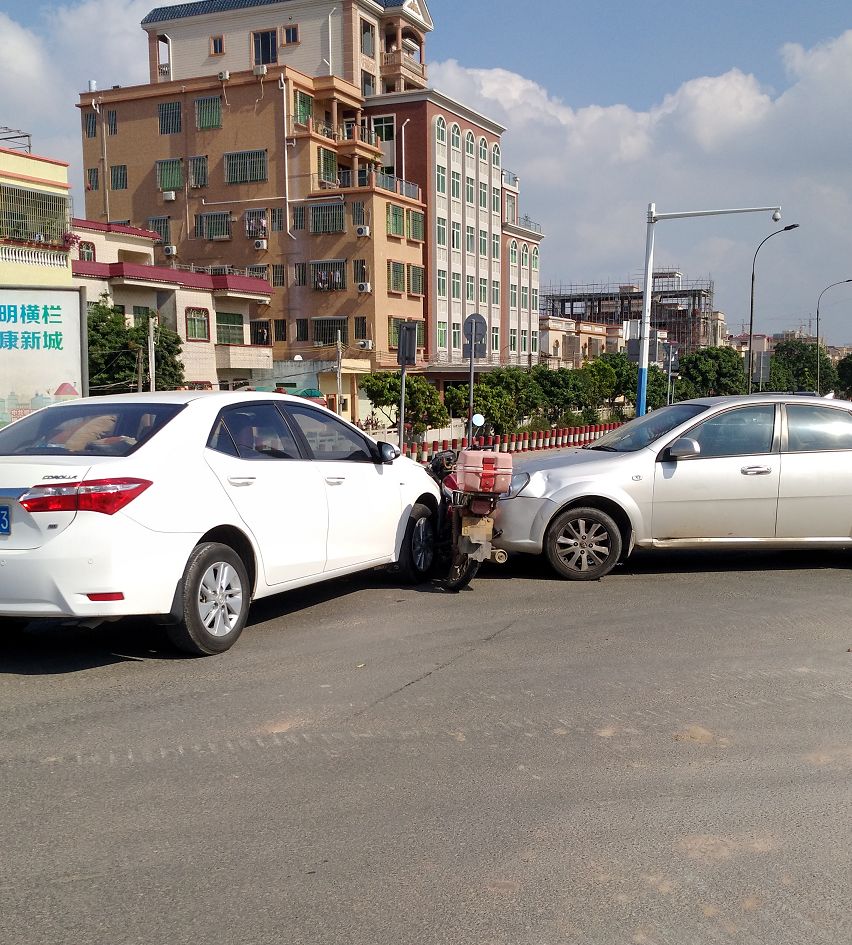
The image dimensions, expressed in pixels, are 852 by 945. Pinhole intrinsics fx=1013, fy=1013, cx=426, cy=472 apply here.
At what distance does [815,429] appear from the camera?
8.77 m

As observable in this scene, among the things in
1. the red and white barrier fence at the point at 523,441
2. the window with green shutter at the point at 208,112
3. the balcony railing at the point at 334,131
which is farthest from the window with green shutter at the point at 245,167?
the red and white barrier fence at the point at 523,441

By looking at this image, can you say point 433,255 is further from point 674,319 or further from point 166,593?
point 674,319

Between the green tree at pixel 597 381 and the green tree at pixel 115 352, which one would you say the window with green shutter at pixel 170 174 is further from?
the green tree at pixel 597 381

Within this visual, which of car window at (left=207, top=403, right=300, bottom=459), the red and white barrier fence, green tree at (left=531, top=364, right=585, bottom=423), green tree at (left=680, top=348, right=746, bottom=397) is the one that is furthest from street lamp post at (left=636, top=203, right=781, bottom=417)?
green tree at (left=680, top=348, right=746, bottom=397)

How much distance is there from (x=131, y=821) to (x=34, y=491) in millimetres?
2258

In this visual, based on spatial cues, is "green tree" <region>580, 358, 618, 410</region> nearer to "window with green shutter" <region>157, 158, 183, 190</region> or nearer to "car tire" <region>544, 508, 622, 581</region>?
"window with green shutter" <region>157, 158, 183, 190</region>

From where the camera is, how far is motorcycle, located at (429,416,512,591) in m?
7.62

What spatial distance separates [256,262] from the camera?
56594 millimetres

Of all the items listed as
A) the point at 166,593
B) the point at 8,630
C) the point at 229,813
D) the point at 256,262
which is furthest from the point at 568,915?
the point at 256,262

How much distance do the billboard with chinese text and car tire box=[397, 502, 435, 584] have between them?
6.74 meters

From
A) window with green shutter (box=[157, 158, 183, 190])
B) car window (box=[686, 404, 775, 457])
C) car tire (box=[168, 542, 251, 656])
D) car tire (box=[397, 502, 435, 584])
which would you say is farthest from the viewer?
window with green shutter (box=[157, 158, 183, 190])

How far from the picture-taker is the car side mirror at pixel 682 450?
27.7ft

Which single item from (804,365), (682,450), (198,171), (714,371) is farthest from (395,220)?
(804,365)

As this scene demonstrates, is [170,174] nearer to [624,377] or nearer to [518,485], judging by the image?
[624,377]
